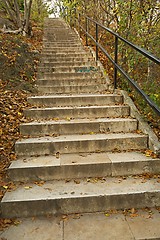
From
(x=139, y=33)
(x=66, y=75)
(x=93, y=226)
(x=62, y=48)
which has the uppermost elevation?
(x=139, y=33)

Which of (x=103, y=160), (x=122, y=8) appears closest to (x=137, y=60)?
(x=122, y=8)

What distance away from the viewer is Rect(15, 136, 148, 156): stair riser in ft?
9.93

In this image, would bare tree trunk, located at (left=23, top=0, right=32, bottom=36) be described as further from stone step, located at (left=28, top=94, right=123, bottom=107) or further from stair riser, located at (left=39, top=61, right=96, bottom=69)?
stone step, located at (left=28, top=94, right=123, bottom=107)

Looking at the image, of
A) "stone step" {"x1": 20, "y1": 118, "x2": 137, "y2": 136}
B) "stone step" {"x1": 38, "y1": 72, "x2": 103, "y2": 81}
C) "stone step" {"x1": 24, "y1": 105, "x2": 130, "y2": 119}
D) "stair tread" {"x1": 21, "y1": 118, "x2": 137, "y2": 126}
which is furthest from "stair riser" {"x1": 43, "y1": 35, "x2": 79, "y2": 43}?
"stone step" {"x1": 20, "y1": 118, "x2": 137, "y2": 136}

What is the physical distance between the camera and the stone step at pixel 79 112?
3686 mm

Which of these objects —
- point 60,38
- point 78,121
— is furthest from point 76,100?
point 60,38

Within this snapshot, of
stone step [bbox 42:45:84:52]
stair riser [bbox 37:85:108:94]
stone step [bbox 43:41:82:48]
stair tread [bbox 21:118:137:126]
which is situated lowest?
stair tread [bbox 21:118:137:126]

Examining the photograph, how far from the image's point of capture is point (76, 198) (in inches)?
94.1

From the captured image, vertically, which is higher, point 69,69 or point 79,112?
A: point 69,69

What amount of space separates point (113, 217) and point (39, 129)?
159 cm

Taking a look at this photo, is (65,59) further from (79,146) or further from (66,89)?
(79,146)

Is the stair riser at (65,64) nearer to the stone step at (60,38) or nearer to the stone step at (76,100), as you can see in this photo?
the stone step at (76,100)

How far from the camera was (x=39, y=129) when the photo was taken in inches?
132

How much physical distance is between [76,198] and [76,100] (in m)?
1.99
